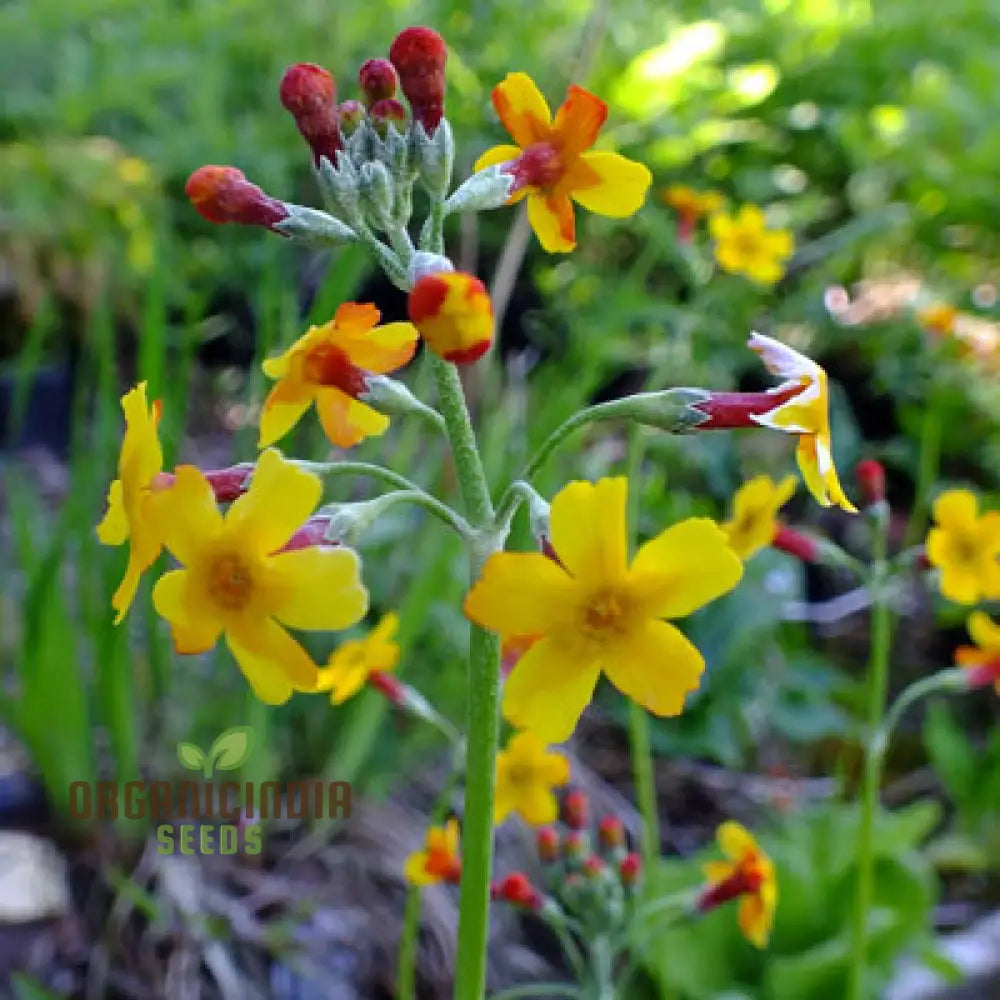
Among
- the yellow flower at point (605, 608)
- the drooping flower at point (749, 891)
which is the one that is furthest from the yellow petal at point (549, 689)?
the drooping flower at point (749, 891)

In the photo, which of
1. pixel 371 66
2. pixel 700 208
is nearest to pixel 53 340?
pixel 700 208

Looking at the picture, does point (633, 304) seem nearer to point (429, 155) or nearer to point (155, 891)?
point (155, 891)

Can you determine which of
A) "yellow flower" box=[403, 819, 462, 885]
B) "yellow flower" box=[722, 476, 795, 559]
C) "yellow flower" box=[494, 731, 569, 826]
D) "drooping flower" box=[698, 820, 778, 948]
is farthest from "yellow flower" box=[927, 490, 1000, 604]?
"yellow flower" box=[403, 819, 462, 885]

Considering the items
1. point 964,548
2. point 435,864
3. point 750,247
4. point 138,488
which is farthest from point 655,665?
point 750,247

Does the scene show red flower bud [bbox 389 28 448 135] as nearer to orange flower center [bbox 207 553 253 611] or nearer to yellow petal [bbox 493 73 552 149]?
yellow petal [bbox 493 73 552 149]

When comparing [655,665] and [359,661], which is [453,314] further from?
[359,661]

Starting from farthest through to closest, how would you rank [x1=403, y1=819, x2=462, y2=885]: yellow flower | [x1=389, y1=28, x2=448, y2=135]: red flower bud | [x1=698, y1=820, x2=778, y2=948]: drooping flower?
[x1=698, y1=820, x2=778, y2=948]: drooping flower
[x1=403, y1=819, x2=462, y2=885]: yellow flower
[x1=389, y1=28, x2=448, y2=135]: red flower bud
